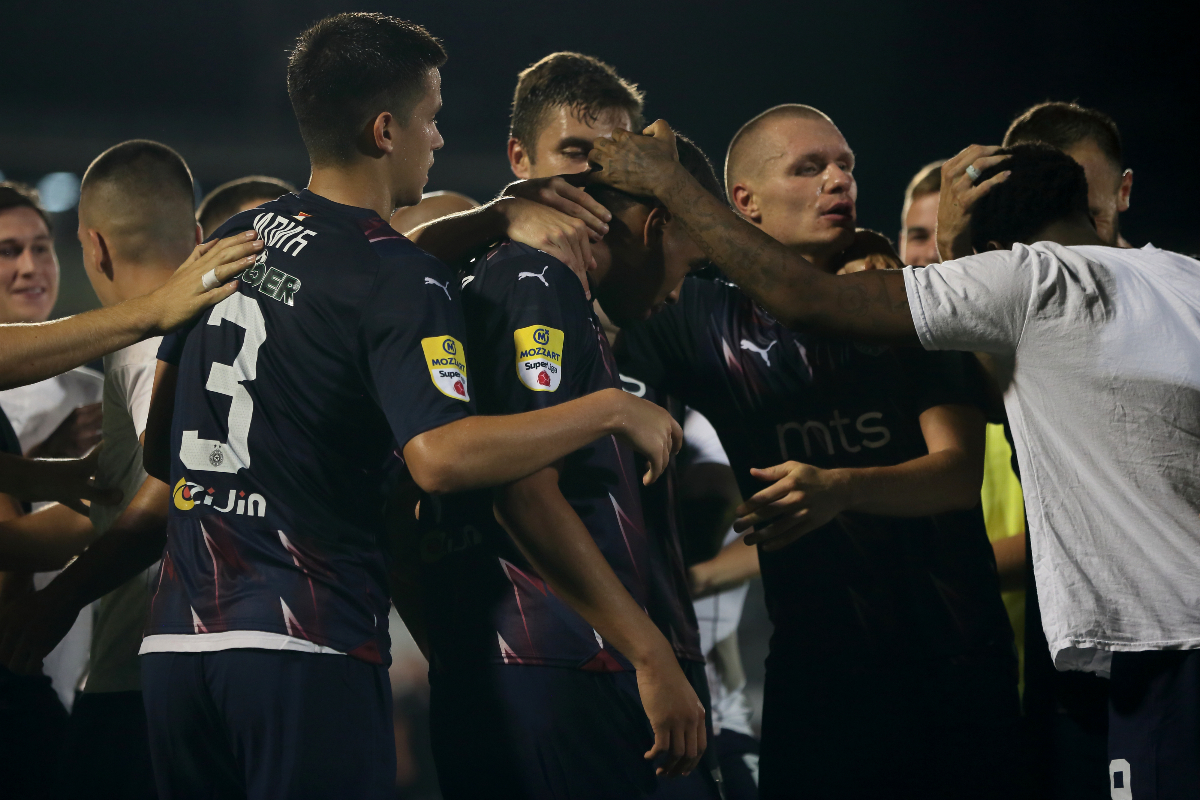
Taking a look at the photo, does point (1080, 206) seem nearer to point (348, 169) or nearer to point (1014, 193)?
point (1014, 193)

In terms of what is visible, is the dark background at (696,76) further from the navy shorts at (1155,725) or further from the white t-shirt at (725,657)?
the navy shorts at (1155,725)

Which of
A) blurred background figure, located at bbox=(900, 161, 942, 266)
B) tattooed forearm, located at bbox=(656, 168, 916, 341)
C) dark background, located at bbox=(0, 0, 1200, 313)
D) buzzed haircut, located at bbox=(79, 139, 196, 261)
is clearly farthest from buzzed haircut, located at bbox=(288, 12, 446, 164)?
dark background, located at bbox=(0, 0, 1200, 313)

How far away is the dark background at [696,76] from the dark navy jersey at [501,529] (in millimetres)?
3734

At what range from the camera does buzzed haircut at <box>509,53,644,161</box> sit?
Answer: 308 centimetres

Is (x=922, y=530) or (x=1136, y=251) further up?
(x=1136, y=251)

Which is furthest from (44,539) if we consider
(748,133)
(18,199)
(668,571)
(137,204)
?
(748,133)

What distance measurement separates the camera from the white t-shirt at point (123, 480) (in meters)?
2.66

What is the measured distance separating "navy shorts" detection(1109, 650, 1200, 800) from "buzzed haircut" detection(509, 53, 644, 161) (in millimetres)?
1962

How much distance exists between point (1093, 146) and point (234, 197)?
106 inches

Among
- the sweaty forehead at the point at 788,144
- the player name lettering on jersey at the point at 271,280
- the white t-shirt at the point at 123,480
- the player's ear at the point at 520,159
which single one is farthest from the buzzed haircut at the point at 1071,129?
the white t-shirt at the point at 123,480

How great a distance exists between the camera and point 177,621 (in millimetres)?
1871

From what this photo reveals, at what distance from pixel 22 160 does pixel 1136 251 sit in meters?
7.12

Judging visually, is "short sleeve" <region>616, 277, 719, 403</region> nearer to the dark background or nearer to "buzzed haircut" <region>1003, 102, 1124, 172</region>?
"buzzed haircut" <region>1003, 102, 1124, 172</region>

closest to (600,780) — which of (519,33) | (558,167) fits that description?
(558,167)
